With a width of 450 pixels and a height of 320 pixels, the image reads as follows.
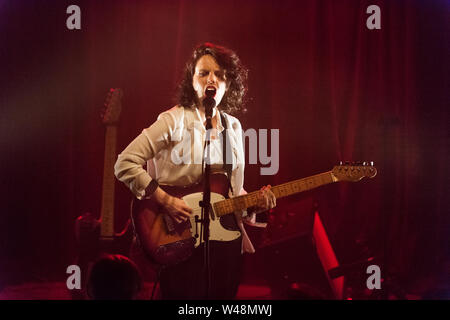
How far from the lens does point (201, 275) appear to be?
8.41ft

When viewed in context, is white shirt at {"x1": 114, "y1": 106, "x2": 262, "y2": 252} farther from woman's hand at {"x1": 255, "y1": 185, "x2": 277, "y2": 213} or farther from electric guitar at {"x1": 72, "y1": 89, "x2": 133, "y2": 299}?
electric guitar at {"x1": 72, "y1": 89, "x2": 133, "y2": 299}

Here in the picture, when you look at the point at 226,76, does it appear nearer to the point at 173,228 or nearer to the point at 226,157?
the point at 226,157

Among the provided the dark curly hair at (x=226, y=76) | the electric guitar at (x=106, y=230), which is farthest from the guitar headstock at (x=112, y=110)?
the dark curly hair at (x=226, y=76)

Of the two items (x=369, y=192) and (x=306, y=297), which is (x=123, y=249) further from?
(x=369, y=192)

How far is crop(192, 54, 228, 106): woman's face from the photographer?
279 cm

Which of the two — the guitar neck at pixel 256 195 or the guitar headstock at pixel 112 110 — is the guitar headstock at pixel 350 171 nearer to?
the guitar neck at pixel 256 195

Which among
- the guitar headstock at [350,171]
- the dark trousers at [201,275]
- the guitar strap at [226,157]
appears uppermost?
the guitar strap at [226,157]

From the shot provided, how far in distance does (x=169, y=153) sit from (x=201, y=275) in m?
0.78

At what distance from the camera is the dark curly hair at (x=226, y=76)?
2828mm

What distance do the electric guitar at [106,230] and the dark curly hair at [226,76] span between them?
0.55 metres

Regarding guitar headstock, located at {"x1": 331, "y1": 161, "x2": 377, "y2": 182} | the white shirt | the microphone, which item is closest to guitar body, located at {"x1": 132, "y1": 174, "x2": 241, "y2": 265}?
the white shirt

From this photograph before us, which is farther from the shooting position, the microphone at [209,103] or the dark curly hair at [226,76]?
the dark curly hair at [226,76]
